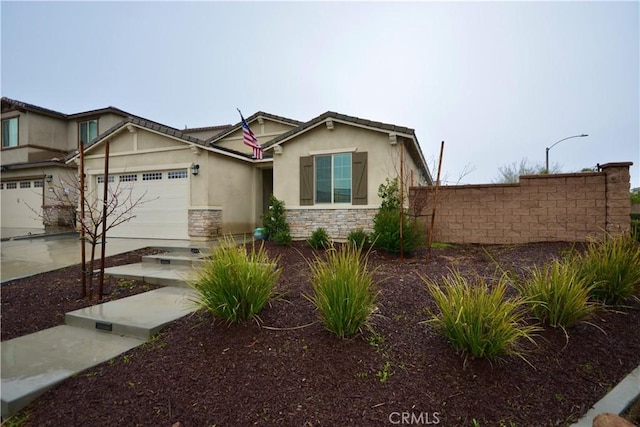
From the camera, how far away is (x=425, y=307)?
3730mm

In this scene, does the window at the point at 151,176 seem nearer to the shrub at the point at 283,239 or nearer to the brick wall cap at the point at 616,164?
the shrub at the point at 283,239

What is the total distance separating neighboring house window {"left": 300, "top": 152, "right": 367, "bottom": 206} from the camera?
9414mm

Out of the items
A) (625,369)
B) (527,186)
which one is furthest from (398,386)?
(527,186)

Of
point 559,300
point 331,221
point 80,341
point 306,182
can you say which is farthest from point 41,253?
point 559,300

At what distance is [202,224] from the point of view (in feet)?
34.6

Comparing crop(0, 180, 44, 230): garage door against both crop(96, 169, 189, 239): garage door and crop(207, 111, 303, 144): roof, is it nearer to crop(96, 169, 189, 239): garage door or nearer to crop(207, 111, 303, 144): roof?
crop(96, 169, 189, 239): garage door

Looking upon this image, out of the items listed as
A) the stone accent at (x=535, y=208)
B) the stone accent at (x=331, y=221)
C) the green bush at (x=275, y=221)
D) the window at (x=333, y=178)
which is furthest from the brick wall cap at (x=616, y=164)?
the green bush at (x=275, y=221)

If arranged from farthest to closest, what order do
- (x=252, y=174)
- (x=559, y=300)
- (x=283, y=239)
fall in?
(x=252, y=174)
(x=283, y=239)
(x=559, y=300)

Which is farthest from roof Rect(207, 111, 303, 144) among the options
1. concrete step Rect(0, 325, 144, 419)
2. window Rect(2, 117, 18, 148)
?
window Rect(2, 117, 18, 148)

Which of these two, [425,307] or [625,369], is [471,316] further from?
[625,369]

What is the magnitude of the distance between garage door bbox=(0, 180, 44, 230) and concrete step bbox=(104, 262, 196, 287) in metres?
13.5

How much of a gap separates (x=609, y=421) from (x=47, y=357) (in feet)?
16.2

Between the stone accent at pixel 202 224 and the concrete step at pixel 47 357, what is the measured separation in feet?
21.2

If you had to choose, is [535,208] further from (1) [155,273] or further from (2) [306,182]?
(1) [155,273]
